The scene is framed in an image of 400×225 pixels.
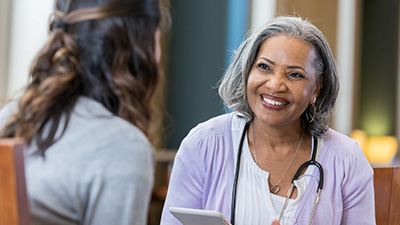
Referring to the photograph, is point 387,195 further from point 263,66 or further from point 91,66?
point 91,66

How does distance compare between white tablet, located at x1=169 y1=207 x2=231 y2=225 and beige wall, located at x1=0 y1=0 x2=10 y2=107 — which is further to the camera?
beige wall, located at x1=0 y1=0 x2=10 y2=107

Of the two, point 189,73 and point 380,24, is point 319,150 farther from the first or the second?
point 380,24

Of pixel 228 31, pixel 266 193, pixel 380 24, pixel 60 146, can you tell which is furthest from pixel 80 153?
pixel 380 24

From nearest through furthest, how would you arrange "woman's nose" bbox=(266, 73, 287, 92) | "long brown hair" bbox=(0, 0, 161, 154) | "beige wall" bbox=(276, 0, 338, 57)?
"long brown hair" bbox=(0, 0, 161, 154) < "woman's nose" bbox=(266, 73, 287, 92) < "beige wall" bbox=(276, 0, 338, 57)

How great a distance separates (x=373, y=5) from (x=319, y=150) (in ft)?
18.6

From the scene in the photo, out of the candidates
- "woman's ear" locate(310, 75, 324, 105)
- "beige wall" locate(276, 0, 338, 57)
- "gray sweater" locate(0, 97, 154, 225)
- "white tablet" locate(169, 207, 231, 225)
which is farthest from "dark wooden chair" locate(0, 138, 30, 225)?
"beige wall" locate(276, 0, 338, 57)

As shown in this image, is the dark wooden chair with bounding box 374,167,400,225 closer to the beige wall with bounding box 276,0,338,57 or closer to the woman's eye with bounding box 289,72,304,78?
the woman's eye with bounding box 289,72,304,78

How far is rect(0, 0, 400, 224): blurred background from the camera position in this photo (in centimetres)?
357

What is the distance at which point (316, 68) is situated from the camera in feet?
7.70

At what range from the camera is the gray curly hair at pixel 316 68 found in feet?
7.69

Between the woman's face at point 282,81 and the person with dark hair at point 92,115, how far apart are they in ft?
3.00

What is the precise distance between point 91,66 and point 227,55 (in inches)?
150

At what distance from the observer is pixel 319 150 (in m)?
2.38

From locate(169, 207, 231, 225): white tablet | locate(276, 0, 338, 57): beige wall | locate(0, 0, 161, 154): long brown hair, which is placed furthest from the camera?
locate(276, 0, 338, 57): beige wall
